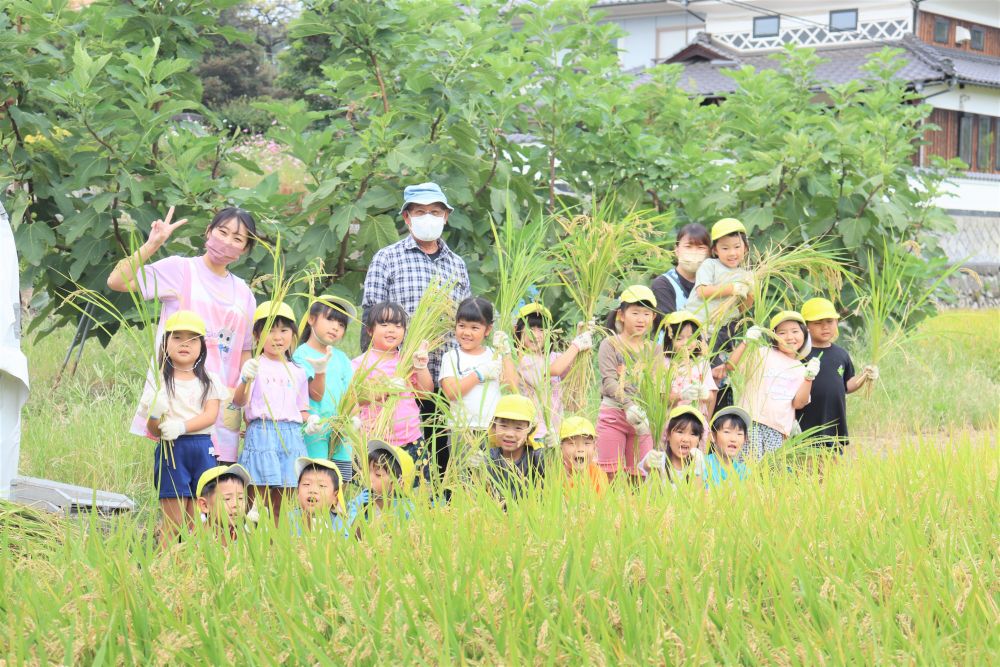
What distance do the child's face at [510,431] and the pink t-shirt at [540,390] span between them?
91 millimetres

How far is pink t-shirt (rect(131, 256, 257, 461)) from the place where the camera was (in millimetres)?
4961

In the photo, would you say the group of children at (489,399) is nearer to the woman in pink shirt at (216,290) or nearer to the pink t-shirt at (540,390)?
the pink t-shirt at (540,390)

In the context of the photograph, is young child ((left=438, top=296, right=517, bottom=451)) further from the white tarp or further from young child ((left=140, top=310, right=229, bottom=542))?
the white tarp

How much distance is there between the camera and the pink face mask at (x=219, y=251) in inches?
196

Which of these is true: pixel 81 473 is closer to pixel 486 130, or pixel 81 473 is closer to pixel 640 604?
pixel 486 130

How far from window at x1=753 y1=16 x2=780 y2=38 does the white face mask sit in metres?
24.5

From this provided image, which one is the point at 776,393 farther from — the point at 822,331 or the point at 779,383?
the point at 822,331

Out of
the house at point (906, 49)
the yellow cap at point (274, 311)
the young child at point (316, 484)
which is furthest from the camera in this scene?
the house at point (906, 49)

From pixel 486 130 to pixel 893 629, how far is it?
480 cm

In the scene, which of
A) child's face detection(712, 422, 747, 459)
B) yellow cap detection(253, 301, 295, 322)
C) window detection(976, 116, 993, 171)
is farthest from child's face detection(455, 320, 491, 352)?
window detection(976, 116, 993, 171)

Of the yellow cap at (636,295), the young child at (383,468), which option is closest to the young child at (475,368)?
the young child at (383,468)

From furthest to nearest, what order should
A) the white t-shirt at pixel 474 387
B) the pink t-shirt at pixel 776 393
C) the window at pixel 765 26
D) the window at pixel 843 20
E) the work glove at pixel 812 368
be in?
the window at pixel 765 26 < the window at pixel 843 20 < the pink t-shirt at pixel 776 393 < the work glove at pixel 812 368 < the white t-shirt at pixel 474 387

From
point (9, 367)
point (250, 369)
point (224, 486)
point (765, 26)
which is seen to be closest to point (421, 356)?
point (250, 369)

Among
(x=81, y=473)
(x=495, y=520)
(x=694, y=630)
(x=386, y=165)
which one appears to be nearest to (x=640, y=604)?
(x=694, y=630)
